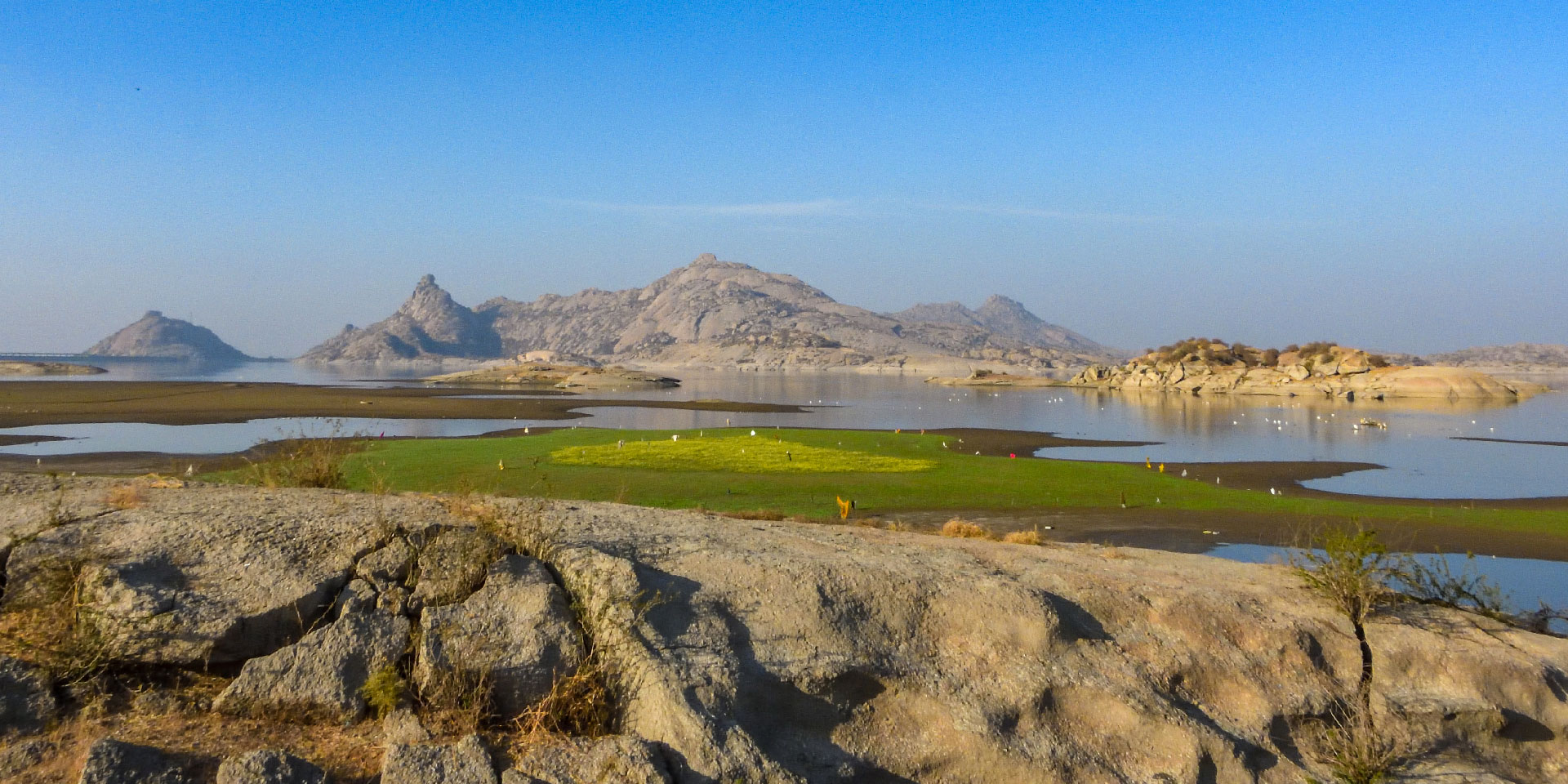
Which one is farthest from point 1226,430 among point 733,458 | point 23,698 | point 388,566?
point 23,698

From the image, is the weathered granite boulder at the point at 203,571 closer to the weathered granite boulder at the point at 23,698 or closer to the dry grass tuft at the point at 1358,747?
the weathered granite boulder at the point at 23,698

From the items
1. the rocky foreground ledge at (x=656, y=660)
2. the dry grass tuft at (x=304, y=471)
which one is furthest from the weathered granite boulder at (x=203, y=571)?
the dry grass tuft at (x=304, y=471)

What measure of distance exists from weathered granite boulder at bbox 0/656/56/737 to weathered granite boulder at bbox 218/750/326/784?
1.54 metres

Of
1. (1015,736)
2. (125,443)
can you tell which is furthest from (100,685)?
(125,443)

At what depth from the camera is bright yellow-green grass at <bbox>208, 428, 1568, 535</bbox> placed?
2675 cm

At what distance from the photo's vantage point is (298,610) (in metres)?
7.22

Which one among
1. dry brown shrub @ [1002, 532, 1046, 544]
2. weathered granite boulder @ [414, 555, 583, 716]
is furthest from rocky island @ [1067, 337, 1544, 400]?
weathered granite boulder @ [414, 555, 583, 716]

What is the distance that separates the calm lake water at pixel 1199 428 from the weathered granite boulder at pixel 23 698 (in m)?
23.6

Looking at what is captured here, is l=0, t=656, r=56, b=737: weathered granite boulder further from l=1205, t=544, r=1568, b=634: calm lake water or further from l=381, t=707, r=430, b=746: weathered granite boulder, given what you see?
l=1205, t=544, r=1568, b=634: calm lake water

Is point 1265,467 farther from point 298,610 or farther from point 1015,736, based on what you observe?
point 298,610

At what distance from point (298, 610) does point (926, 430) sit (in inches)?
2064

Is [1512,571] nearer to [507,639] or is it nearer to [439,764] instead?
[507,639]

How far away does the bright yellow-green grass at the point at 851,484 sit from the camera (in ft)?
87.8

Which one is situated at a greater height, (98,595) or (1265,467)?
(98,595)
